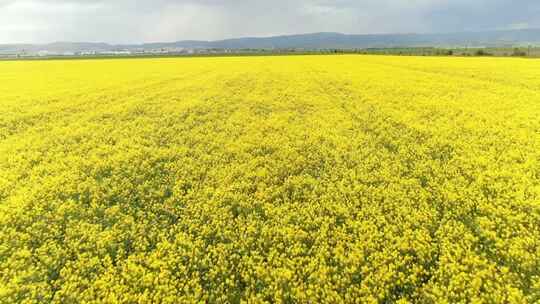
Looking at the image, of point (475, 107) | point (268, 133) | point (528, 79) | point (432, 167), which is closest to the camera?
point (432, 167)

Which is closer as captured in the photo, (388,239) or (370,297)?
(370,297)

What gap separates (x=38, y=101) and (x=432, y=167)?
2161 cm

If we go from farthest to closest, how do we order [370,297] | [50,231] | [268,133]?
[268,133], [50,231], [370,297]

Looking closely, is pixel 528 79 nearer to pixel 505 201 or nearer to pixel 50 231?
pixel 505 201

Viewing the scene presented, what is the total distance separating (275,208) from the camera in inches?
261

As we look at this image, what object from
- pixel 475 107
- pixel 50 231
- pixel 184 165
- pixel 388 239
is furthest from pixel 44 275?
pixel 475 107

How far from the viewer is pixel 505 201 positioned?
20.4ft

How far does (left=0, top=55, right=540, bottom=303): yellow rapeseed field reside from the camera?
15.1ft

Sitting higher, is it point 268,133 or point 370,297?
point 268,133

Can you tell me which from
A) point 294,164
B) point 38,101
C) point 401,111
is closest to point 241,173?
point 294,164

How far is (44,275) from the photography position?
16.2 ft

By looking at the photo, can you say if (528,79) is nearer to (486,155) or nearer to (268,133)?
(486,155)

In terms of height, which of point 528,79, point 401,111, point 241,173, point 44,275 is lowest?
point 44,275

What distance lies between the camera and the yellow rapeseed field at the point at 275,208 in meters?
4.60
